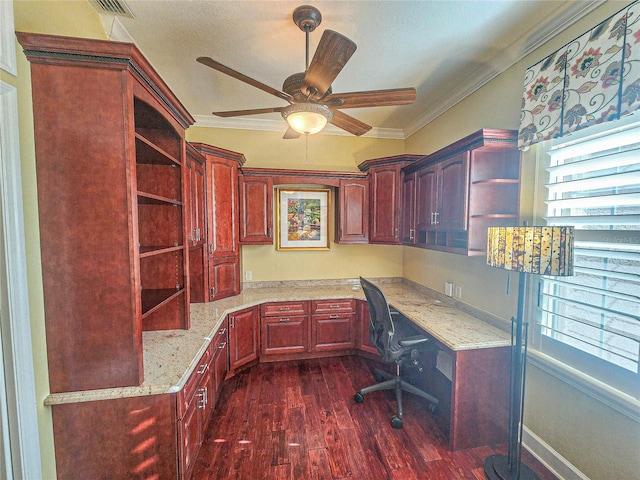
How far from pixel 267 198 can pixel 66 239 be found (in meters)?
2.00

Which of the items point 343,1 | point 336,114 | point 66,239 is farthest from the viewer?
point 336,114

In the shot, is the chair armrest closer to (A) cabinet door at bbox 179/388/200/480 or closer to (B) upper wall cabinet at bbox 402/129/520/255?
(B) upper wall cabinet at bbox 402/129/520/255

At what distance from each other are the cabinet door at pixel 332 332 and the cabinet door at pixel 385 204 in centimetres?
102

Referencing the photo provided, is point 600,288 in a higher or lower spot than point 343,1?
lower

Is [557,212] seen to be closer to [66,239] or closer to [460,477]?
[460,477]

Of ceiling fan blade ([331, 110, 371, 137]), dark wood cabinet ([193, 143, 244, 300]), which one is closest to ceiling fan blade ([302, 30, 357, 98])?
ceiling fan blade ([331, 110, 371, 137])

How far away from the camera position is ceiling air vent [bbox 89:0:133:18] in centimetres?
157

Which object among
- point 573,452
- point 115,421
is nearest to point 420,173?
point 573,452

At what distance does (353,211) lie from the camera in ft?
10.7

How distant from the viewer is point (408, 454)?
6.13 ft

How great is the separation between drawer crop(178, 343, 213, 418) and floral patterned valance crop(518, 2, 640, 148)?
257 centimetres

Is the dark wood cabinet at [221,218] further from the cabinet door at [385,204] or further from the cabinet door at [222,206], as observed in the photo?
the cabinet door at [385,204]

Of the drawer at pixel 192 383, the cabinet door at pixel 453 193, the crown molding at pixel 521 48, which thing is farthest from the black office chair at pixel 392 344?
the crown molding at pixel 521 48

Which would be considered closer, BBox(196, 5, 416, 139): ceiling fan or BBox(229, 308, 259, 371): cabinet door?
BBox(196, 5, 416, 139): ceiling fan
